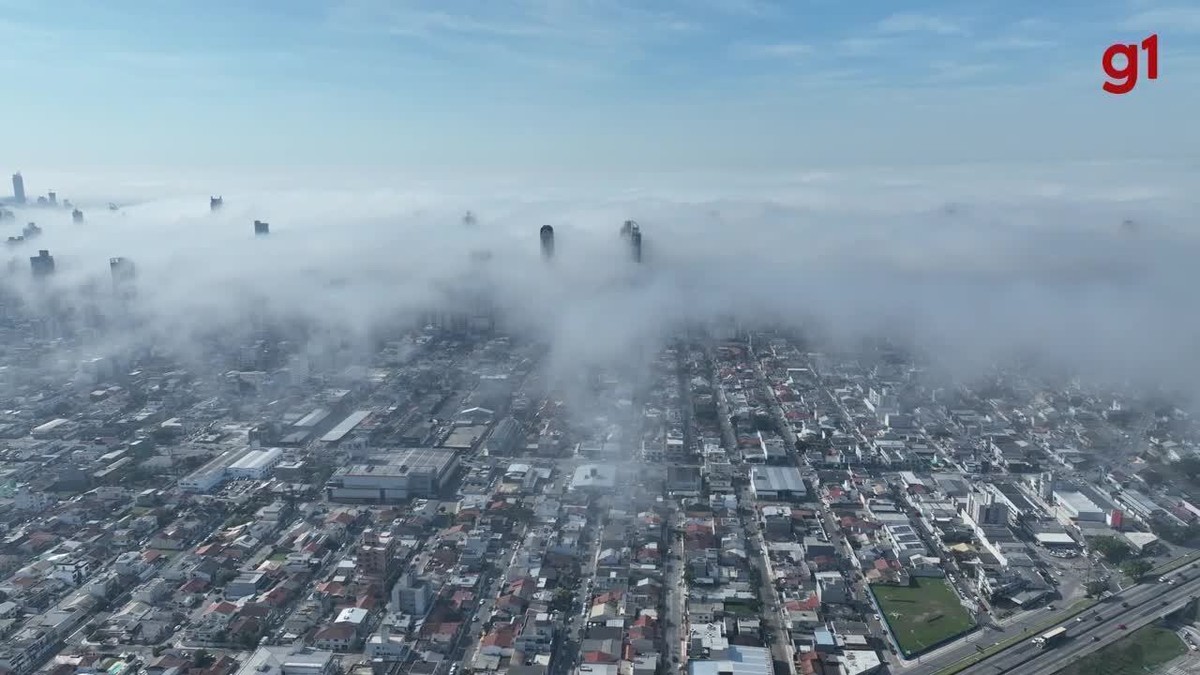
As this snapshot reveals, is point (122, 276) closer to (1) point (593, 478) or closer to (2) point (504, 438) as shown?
(2) point (504, 438)

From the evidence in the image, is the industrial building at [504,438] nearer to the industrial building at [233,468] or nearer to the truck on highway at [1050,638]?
the industrial building at [233,468]

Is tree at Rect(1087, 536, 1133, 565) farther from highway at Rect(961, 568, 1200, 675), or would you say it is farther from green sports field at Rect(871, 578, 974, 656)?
green sports field at Rect(871, 578, 974, 656)

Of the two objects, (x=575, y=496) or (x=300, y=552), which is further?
(x=575, y=496)

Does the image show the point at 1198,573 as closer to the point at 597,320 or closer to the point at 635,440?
the point at 635,440

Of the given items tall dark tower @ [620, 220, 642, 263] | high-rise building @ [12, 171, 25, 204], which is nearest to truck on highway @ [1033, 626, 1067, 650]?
tall dark tower @ [620, 220, 642, 263]

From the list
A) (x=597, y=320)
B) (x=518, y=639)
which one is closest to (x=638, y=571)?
(x=518, y=639)

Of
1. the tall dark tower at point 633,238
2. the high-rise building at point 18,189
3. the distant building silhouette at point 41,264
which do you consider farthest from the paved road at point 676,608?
the high-rise building at point 18,189
